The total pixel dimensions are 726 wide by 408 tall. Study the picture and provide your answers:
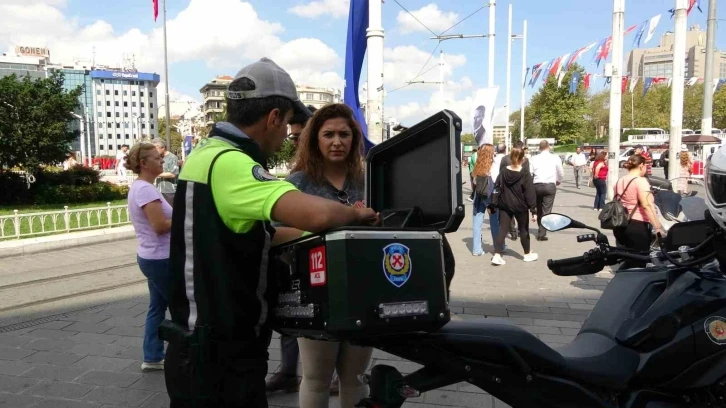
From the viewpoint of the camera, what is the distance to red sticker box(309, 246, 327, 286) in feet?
5.70

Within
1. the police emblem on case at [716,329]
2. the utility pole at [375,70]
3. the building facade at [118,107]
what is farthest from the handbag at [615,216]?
the building facade at [118,107]

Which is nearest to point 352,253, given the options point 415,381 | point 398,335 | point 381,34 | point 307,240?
point 307,240

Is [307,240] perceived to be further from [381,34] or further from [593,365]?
[381,34]

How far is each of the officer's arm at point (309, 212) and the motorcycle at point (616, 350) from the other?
0.42m

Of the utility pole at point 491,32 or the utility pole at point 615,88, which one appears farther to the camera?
the utility pole at point 491,32

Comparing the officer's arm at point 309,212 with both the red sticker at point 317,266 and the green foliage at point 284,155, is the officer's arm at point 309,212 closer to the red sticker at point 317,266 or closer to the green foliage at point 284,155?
the red sticker at point 317,266

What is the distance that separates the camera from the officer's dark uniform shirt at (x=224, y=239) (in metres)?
1.87

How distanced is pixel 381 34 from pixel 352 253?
7028 mm

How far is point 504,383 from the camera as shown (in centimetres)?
215

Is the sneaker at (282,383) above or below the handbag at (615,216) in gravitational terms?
below

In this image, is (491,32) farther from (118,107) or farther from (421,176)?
(118,107)

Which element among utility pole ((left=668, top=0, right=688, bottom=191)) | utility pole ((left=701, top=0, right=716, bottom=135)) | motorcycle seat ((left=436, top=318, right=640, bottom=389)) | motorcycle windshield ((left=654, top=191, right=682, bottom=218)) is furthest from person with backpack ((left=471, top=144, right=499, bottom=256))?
utility pole ((left=701, top=0, right=716, bottom=135))

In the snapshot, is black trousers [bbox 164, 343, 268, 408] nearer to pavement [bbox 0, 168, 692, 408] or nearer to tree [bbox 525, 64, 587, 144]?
pavement [bbox 0, 168, 692, 408]

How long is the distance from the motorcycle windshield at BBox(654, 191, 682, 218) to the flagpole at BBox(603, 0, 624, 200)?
40.4 feet
